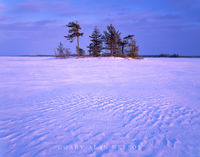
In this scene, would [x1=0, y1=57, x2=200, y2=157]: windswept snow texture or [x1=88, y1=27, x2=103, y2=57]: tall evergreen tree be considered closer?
[x1=0, y1=57, x2=200, y2=157]: windswept snow texture

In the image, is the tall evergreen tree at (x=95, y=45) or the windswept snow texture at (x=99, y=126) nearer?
the windswept snow texture at (x=99, y=126)

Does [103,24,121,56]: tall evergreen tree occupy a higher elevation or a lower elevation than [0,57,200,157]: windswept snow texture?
higher

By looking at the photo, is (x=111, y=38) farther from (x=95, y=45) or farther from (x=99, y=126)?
(x=99, y=126)

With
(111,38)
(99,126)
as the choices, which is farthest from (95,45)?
(99,126)

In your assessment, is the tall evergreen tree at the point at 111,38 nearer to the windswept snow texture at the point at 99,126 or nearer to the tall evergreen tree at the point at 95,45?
the tall evergreen tree at the point at 95,45

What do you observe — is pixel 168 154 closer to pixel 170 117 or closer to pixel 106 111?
pixel 170 117

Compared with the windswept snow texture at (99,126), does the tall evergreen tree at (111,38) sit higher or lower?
higher

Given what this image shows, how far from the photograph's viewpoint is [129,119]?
154 inches

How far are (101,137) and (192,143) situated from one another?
187 centimetres

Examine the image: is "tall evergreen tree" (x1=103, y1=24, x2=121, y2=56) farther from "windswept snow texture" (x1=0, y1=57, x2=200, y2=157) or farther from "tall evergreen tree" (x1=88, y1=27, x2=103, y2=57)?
"windswept snow texture" (x1=0, y1=57, x2=200, y2=157)

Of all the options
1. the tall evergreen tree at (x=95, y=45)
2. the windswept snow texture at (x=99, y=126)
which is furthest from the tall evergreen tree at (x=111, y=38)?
the windswept snow texture at (x=99, y=126)

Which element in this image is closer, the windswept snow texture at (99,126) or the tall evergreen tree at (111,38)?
the windswept snow texture at (99,126)

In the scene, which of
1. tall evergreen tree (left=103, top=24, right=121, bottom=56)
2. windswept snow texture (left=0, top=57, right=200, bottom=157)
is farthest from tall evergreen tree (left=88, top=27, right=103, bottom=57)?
windswept snow texture (left=0, top=57, right=200, bottom=157)

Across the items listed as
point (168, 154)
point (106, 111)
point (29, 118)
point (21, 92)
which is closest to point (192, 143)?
point (168, 154)
